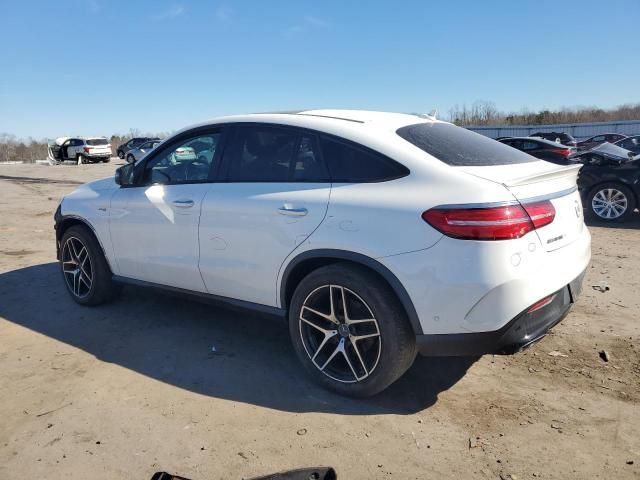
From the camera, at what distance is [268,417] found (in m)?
2.97

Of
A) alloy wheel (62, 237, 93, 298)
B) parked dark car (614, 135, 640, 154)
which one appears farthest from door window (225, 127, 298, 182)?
parked dark car (614, 135, 640, 154)

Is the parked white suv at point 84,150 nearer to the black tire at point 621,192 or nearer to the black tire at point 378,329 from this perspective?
the black tire at point 621,192

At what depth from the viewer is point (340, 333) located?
3.18 m

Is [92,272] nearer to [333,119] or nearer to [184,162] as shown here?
[184,162]

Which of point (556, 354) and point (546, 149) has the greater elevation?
point (546, 149)

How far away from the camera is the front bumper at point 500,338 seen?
8.84ft

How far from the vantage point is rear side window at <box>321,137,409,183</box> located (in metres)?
2.98

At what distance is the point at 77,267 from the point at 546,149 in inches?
475

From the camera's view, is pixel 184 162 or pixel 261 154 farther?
pixel 184 162

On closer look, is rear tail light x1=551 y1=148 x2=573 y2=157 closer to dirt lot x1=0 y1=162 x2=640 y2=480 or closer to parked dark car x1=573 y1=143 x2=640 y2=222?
parked dark car x1=573 y1=143 x2=640 y2=222

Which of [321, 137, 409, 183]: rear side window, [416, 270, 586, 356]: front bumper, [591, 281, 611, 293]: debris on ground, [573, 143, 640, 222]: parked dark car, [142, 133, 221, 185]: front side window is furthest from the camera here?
[573, 143, 640, 222]: parked dark car

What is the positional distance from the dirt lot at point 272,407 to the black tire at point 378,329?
0.13 meters

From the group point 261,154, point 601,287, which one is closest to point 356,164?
Result: point 261,154

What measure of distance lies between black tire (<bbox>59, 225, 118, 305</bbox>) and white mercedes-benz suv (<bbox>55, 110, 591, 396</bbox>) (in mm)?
709
